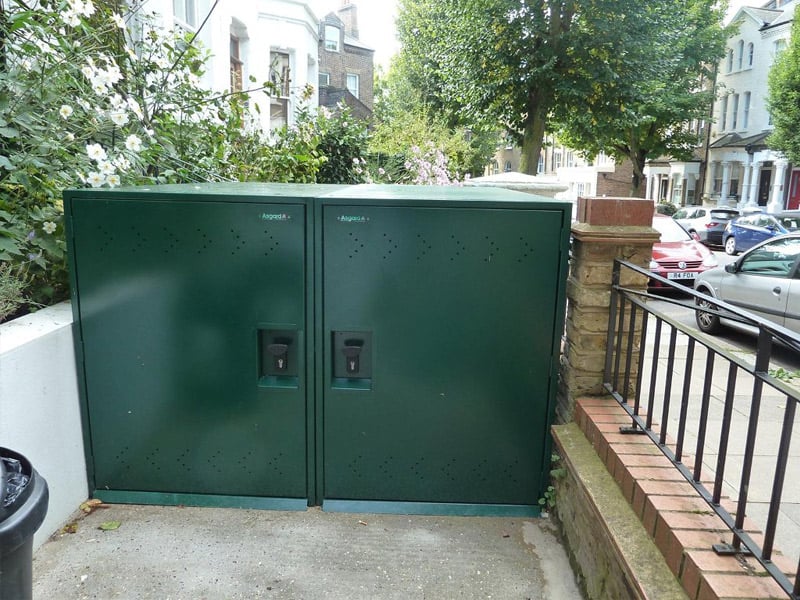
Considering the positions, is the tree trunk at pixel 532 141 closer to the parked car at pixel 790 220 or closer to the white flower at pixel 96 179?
the parked car at pixel 790 220

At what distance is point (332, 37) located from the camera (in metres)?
43.1

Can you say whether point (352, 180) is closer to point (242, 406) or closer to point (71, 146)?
point (71, 146)

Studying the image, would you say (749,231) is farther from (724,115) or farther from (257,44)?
(724,115)

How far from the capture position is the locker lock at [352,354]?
135 inches

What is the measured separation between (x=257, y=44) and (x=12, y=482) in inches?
585

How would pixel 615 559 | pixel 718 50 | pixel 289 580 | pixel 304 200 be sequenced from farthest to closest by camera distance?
pixel 718 50, pixel 304 200, pixel 289 580, pixel 615 559

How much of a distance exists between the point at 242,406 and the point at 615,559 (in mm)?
1979

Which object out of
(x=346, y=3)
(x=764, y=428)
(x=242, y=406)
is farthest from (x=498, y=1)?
(x=346, y=3)

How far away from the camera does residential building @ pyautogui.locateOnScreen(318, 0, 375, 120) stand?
4269 cm

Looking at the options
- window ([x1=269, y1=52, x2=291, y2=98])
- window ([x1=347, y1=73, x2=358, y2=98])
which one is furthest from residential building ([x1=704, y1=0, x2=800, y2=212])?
window ([x1=269, y1=52, x2=291, y2=98])

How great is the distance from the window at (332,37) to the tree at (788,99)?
86.3ft

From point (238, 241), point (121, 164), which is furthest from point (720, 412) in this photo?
point (121, 164)

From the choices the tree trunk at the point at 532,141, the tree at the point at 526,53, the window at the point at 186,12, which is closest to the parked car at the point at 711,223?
the tree trunk at the point at 532,141

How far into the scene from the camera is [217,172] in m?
5.85
